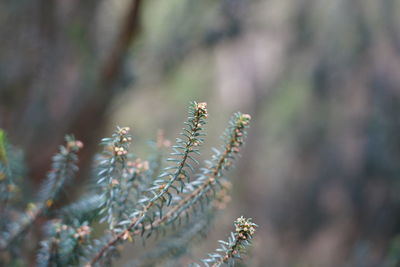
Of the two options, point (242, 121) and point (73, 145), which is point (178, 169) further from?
point (73, 145)

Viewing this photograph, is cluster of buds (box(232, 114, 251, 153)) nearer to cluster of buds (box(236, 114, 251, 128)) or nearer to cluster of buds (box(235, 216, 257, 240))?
cluster of buds (box(236, 114, 251, 128))

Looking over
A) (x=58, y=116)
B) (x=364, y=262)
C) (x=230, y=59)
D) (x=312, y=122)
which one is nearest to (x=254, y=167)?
(x=312, y=122)

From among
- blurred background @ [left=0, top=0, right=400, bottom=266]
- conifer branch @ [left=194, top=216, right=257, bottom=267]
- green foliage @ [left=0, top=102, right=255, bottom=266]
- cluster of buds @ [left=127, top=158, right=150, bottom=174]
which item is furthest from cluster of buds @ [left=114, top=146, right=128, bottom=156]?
blurred background @ [left=0, top=0, right=400, bottom=266]

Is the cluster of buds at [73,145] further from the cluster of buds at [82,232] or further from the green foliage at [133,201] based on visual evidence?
the cluster of buds at [82,232]

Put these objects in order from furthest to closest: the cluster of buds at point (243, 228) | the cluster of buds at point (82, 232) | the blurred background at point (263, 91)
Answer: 1. the blurred background at point (263, 91)
2. the cluster of buds at point (82, 232)
3. the cluster of buds at point (243, 228)

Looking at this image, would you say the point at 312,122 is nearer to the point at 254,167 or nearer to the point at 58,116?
the point at 254,167

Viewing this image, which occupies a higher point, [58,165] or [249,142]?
[249,142]

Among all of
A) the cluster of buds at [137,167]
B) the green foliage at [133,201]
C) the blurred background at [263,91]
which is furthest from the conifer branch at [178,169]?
the blurred background at [263,91]
